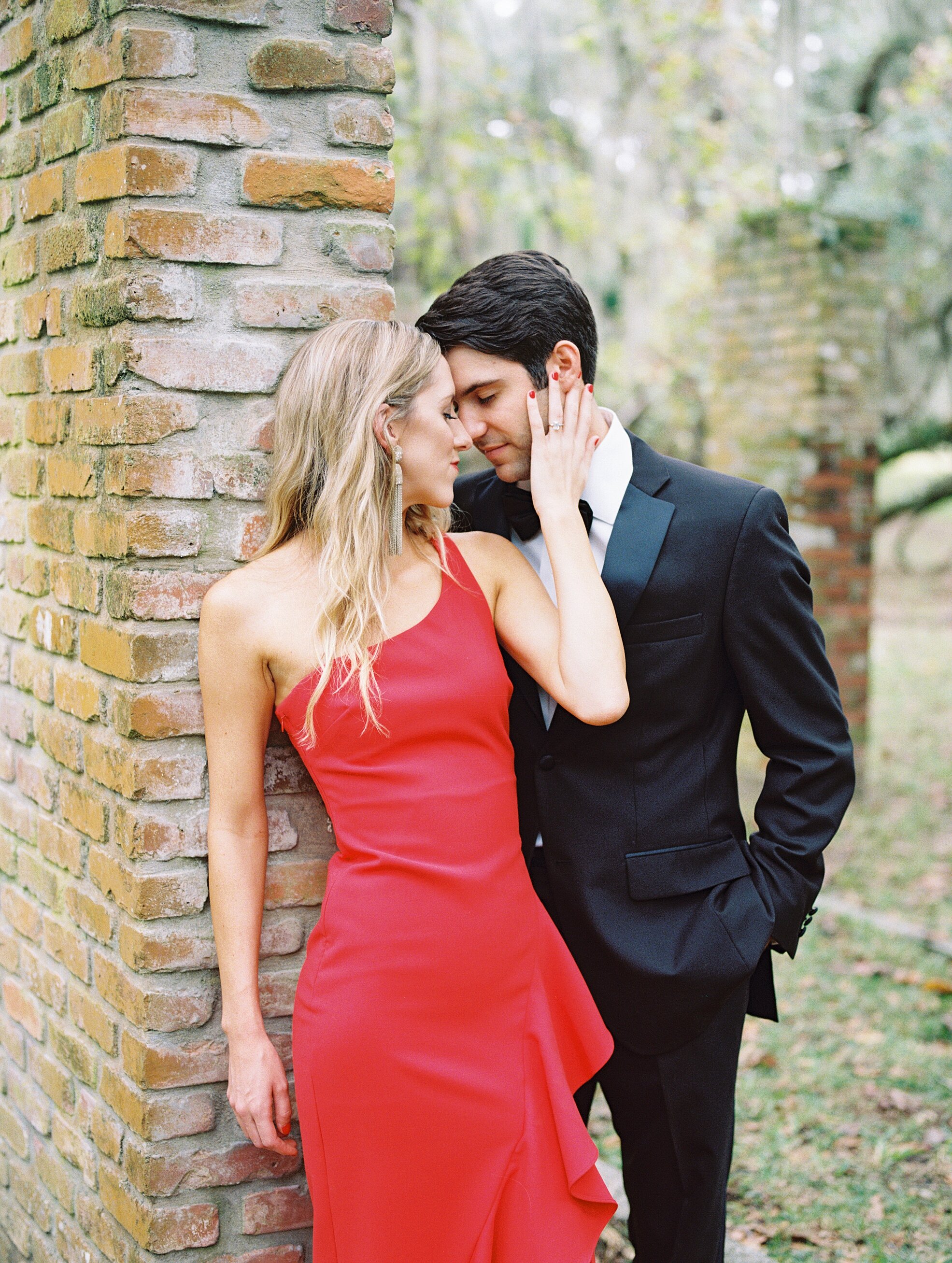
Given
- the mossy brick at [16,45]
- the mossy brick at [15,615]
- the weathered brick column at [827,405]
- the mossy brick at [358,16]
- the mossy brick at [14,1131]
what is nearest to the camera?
the mossy brick at [358,16]

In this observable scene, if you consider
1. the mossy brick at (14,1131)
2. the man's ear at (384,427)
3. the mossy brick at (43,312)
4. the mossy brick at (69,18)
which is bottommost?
the mossy brick at (14,1131)

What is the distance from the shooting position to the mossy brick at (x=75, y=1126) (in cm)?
236

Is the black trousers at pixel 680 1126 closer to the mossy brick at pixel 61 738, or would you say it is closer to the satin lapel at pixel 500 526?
the satin lapel at pixel 500 526

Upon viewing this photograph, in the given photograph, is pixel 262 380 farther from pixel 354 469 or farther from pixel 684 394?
pixel 684 394

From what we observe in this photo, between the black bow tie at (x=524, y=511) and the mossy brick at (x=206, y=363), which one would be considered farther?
the black bow tie at (x=524, y=511)

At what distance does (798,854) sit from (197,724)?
120 centimetres

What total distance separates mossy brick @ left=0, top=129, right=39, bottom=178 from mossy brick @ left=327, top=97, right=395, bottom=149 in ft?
2.14

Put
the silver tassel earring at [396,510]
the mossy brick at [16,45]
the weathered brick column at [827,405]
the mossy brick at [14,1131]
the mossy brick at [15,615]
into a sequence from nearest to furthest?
the silver tassel earring at [396,510] < the mossy brick at [16,45] < the mossy brick at [15,615] < the mossy brick at [14,1131] < the weathered brick column at [827,405]

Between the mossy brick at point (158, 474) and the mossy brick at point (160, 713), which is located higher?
the mossy brick at point (158, 474)

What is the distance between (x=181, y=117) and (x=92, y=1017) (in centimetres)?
173

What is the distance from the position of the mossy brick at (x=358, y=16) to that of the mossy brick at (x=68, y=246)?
1.93ft

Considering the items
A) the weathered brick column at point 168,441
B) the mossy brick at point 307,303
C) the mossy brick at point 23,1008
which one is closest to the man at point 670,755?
the mossy brick at point 307,303

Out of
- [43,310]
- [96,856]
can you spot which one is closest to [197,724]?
[96,856]

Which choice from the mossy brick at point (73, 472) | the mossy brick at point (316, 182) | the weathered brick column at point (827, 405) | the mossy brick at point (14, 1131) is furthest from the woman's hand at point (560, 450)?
the weathered brick column at point (827, 405)
